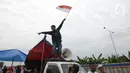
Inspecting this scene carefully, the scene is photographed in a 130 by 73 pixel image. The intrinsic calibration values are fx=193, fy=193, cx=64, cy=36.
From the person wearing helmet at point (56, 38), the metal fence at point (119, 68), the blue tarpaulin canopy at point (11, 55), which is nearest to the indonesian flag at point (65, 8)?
the person wearing helmet at point (56, 38)

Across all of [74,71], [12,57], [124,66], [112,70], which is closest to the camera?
[74,71]

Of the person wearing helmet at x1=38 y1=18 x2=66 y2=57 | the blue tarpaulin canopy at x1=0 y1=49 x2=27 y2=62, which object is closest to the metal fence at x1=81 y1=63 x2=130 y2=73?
the person wearing helmet at x1=38 y1=18 x2=66 y2=57

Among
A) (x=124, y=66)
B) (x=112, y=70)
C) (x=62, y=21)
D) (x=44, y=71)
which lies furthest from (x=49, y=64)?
(x=112, y=70)

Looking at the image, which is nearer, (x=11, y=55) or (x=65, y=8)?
(x=65, y=8)

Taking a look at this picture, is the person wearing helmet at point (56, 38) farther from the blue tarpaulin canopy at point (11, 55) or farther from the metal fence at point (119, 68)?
the metal fence at point (119, 68)

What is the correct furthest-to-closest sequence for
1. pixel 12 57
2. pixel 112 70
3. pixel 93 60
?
pixel 93 60, pixel 112 70, pixel 12 57

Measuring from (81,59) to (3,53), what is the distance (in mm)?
21098

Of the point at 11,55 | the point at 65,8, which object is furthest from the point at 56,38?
the point at 11,55

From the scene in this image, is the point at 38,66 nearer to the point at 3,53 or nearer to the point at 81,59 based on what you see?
the point at 3,53

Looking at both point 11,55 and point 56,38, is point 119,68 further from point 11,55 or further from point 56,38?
point 11,55

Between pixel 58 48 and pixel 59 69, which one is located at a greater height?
pixel 58 48

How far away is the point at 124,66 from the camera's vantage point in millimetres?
11133

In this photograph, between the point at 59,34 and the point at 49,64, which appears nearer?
the point at 49,64

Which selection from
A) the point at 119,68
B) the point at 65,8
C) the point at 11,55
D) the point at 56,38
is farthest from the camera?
the point at 119,68
